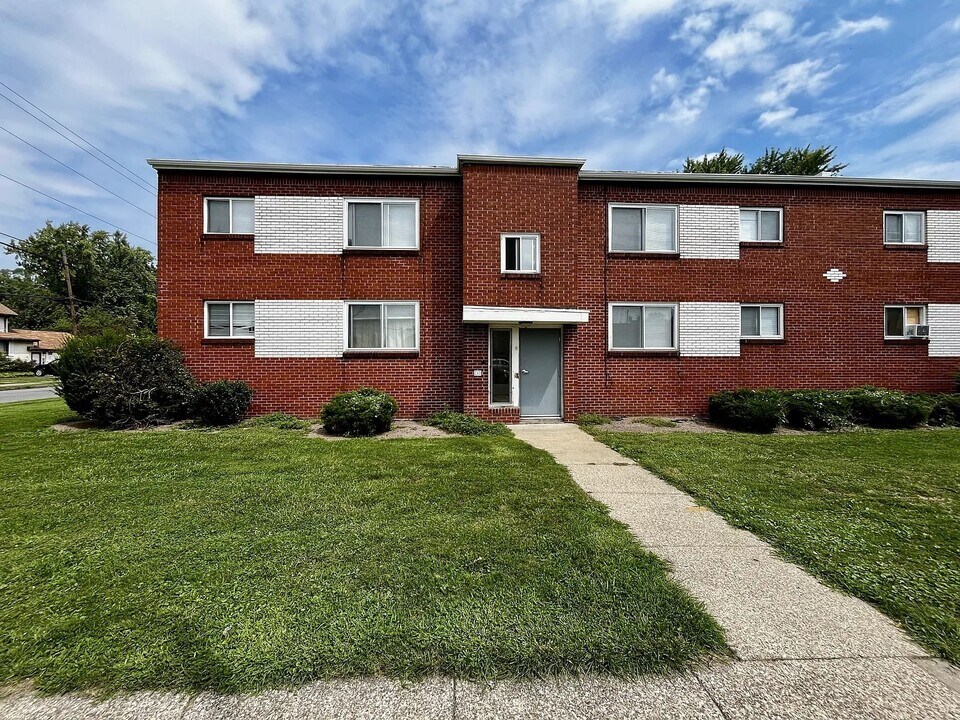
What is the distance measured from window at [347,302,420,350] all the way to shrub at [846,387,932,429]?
10425 mm

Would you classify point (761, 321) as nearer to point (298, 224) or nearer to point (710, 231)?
point (710, 231)

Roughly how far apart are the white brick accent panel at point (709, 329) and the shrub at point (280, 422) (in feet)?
31.6

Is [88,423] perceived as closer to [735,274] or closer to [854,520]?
[854,520]

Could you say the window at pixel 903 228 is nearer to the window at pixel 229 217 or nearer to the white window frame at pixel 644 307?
the white window frame at pixel 644 307

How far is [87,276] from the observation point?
50.8m

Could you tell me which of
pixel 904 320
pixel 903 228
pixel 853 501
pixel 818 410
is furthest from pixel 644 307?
pixel 903 228

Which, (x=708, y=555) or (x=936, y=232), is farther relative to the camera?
(x=936, y=232)

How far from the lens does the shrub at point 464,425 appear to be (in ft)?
29.9

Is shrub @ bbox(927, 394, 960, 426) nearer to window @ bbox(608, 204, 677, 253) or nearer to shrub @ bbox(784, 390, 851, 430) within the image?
shrub @ bbox(784, 390, 851, 430)

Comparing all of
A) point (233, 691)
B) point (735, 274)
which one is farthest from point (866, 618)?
point (735, 274)

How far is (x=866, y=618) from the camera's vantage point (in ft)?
8.87

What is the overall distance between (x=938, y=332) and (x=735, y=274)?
19.8ft

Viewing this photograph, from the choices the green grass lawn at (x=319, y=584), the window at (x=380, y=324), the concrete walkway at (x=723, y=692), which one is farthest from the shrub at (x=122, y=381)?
the concrete walkway at (x=723, y=692)

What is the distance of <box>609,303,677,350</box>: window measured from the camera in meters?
11.1
